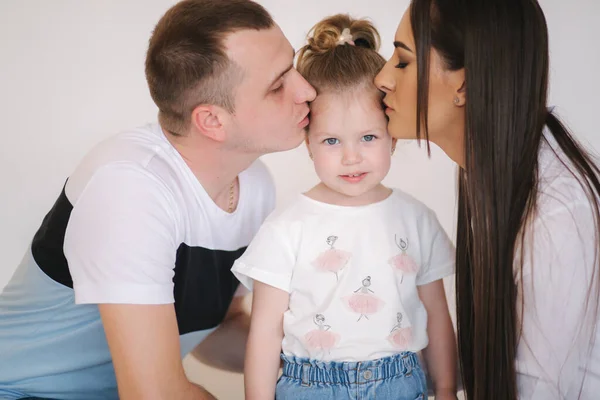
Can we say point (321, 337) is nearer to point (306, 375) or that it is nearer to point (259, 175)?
point (306, 375)

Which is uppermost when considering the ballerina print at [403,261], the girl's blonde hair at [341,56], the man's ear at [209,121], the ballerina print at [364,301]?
the girl's blonde hair at [341,56]

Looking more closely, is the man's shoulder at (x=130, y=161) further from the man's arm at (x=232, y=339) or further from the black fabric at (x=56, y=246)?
→ the man's arm at (x=232, y=339)

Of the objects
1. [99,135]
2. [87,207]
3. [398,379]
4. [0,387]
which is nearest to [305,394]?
[398,379]

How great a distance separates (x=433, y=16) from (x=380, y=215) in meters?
0.46

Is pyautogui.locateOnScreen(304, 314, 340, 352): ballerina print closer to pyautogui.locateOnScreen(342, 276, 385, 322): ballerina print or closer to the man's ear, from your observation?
pyautogui.locateOnScreen(342, 276, 385, 322): ballerina print

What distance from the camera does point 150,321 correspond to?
1.76 metres

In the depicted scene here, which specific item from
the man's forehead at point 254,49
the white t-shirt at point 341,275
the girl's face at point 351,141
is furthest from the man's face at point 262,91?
Result: the white t-shirt at point 341,275

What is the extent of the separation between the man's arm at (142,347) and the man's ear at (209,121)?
0.45 meters

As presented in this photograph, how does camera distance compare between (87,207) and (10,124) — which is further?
(10,124)

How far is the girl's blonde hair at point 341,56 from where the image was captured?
1.80 meters

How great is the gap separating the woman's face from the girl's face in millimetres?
39

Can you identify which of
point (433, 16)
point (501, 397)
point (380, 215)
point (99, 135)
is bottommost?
point (501, 397)

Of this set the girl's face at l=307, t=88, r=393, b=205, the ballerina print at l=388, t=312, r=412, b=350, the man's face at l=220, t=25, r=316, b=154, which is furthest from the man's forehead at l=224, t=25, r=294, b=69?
the ballerina print at l=388, t=312, r=412, b=350

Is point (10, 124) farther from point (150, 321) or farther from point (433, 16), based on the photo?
point (433, 16)
